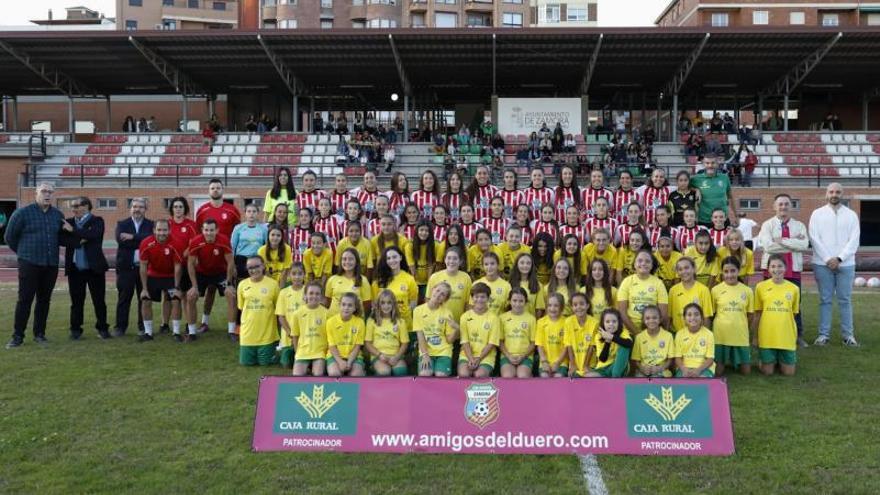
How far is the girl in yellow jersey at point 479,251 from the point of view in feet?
27.0

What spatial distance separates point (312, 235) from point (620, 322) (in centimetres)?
347

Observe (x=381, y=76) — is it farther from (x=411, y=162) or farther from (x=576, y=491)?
(x=576, y=491)

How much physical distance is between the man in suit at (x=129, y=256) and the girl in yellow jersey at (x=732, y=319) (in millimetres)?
6501

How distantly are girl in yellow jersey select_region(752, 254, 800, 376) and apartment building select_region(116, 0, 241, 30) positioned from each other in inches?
2518

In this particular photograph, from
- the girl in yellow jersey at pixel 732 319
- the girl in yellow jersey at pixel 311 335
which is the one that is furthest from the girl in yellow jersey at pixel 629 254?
the girl in yellow jersey at pixel 311 335

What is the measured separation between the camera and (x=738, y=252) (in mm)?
8188

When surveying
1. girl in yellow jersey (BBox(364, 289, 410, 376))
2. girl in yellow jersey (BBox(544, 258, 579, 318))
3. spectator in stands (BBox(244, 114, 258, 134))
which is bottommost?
girl in yellow jersey (BBox(364, 289, 410, 376))

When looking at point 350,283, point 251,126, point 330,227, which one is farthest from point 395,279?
point 251,126

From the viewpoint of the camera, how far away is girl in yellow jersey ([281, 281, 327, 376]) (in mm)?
6992

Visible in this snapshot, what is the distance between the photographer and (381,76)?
31438 millimetres

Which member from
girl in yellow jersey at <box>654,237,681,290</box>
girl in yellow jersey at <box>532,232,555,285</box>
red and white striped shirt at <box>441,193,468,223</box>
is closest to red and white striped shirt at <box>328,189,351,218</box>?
red and white striped shirt at <box>441,193,468,223</box>

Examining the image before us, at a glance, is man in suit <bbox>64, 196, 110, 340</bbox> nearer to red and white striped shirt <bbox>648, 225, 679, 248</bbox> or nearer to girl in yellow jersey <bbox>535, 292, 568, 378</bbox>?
girl in yellow jersey <bbox>535, 292, 568, 378</bbox>

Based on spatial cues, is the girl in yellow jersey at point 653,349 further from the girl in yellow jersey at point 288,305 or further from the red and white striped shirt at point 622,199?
the girl in yellow jersey at point 288,305

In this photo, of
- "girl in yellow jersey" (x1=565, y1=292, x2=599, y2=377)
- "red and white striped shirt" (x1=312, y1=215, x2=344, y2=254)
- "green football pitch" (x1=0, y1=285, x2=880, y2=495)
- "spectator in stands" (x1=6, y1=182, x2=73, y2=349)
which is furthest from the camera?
"red and white striped shirt" (x1=312, y1=215, x2=344, y2=254)
